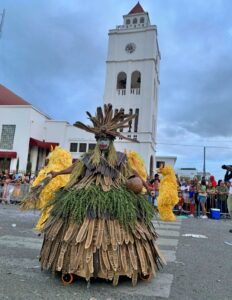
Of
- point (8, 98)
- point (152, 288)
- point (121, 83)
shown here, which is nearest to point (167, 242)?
point (152, 288)

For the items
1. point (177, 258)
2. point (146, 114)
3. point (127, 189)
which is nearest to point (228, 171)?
point (177, 258)

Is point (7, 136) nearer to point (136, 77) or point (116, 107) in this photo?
point (116, 107)

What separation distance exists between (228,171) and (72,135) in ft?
96.7

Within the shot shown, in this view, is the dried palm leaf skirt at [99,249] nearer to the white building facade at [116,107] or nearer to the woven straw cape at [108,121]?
the woven straw cape at [108,121]

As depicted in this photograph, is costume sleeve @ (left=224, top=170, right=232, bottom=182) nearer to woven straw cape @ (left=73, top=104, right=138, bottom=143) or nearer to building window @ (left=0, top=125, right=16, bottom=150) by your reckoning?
woven straw cape @ (left=73, top=104, right=138, bottom=143)

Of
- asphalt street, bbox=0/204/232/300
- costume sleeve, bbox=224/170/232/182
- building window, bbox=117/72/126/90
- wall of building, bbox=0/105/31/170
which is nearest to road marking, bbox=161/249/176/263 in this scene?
asphalt street, bbox=0/204/232/300

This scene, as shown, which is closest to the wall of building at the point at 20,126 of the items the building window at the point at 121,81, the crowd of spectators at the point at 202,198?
the building window at the point at 121,81

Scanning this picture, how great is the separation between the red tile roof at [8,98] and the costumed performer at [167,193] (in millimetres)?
32611

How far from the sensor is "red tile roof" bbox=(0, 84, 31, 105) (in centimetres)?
3995

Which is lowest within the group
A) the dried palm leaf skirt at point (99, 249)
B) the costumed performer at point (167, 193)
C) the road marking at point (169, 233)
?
the road marking at point (169, 233)

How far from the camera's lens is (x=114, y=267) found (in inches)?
142

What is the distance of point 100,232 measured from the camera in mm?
3635

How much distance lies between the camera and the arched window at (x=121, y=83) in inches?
1661

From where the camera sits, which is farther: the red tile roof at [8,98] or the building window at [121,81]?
the building window at [121,81]
